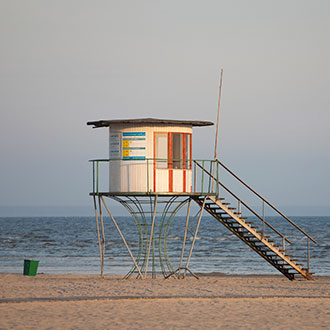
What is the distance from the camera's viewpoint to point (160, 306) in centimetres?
1812

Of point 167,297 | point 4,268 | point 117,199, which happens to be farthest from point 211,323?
point 4,268

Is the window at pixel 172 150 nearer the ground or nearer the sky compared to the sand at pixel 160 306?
nearer the sky

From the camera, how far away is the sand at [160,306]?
51.4 feet

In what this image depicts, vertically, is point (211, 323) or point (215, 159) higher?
point (215, 159)

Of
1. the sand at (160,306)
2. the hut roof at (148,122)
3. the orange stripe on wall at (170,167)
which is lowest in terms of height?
the sand at (160,306)

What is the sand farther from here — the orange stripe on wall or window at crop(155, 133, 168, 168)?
window at crop(155, 133, 168, 168)

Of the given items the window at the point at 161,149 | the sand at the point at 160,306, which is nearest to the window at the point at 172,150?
the window at the point at 161,149

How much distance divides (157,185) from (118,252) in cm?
2701

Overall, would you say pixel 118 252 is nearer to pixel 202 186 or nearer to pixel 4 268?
pixel 4 268

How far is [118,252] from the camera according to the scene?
52.1m

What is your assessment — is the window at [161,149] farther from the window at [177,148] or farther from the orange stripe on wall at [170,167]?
the window at [177,148]

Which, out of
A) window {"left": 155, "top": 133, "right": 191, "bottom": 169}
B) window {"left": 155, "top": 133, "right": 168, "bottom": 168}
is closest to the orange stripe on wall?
window {"left": 155, "top": 133, "right": 191, "bottom": 169}

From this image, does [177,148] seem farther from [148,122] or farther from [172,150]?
[148,122]

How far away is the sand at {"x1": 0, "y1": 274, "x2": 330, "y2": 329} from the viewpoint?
15.7 metres
